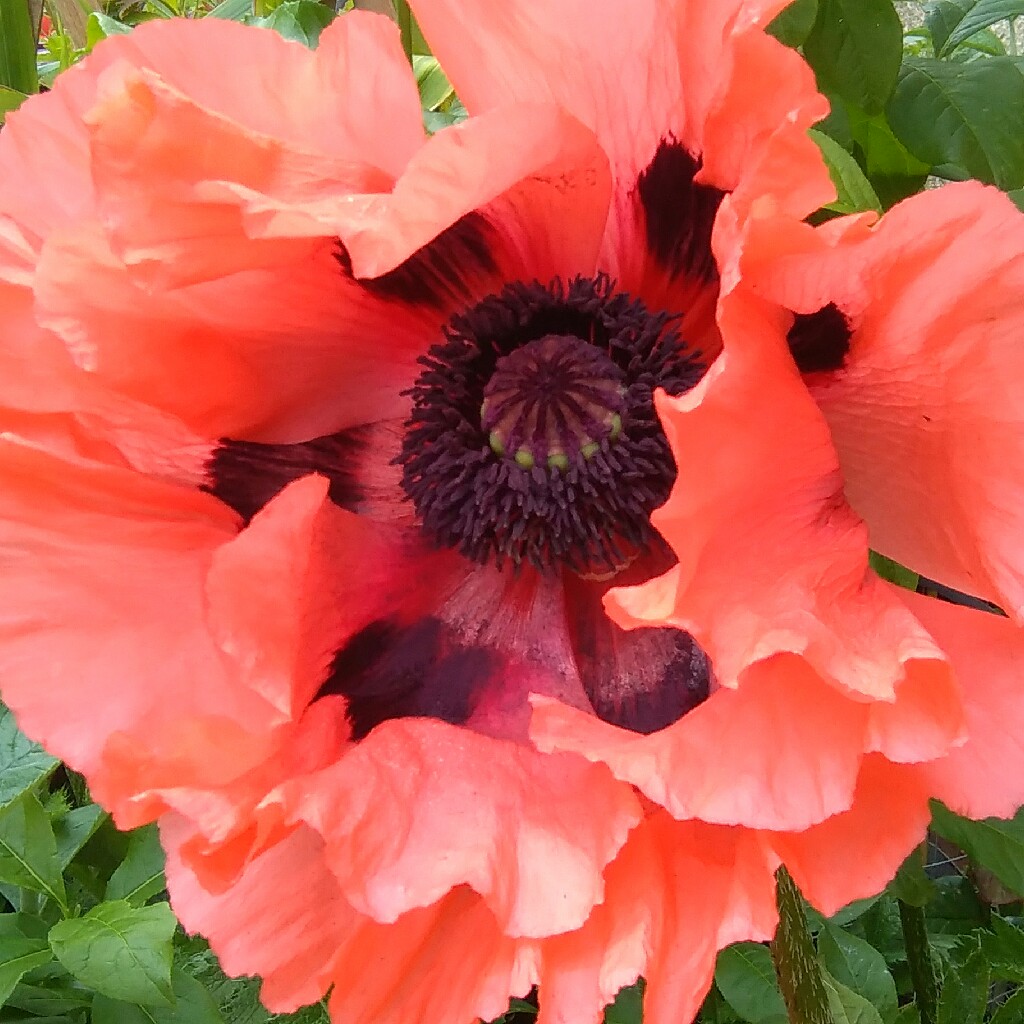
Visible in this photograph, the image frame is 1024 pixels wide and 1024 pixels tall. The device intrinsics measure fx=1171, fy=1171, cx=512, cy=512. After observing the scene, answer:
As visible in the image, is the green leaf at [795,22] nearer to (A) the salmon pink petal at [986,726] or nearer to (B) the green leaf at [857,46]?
(B) the green leaf at [857,46]

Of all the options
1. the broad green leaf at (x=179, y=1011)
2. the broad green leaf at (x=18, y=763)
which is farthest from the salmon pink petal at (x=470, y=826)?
the broad green leaf at (x=179, y=1011)

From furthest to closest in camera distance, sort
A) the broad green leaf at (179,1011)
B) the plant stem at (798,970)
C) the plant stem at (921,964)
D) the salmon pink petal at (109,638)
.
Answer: the plant stem at (921,964) → the broad green leaf at (179,1011) → the plant stem at (798,970) → the salmon pink petal at (109,638)

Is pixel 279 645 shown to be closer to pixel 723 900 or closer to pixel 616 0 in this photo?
pixel 723 900

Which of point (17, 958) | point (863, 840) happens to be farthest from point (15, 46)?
point (863, 840)

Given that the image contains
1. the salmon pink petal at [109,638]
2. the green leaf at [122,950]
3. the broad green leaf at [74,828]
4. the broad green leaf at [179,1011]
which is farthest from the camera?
the broad green leaf at [74,828]

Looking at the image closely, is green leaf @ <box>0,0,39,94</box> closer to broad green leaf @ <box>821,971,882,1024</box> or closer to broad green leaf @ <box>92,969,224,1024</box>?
broad green leaf @ <box>92,969,224,1024</box>

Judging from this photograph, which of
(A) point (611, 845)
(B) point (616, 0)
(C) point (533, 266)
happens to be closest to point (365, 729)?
(A) point (611, 845)

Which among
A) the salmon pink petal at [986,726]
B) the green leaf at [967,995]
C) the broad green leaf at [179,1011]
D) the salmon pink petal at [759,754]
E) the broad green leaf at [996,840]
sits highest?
the salmon pink petal at [759,754]
